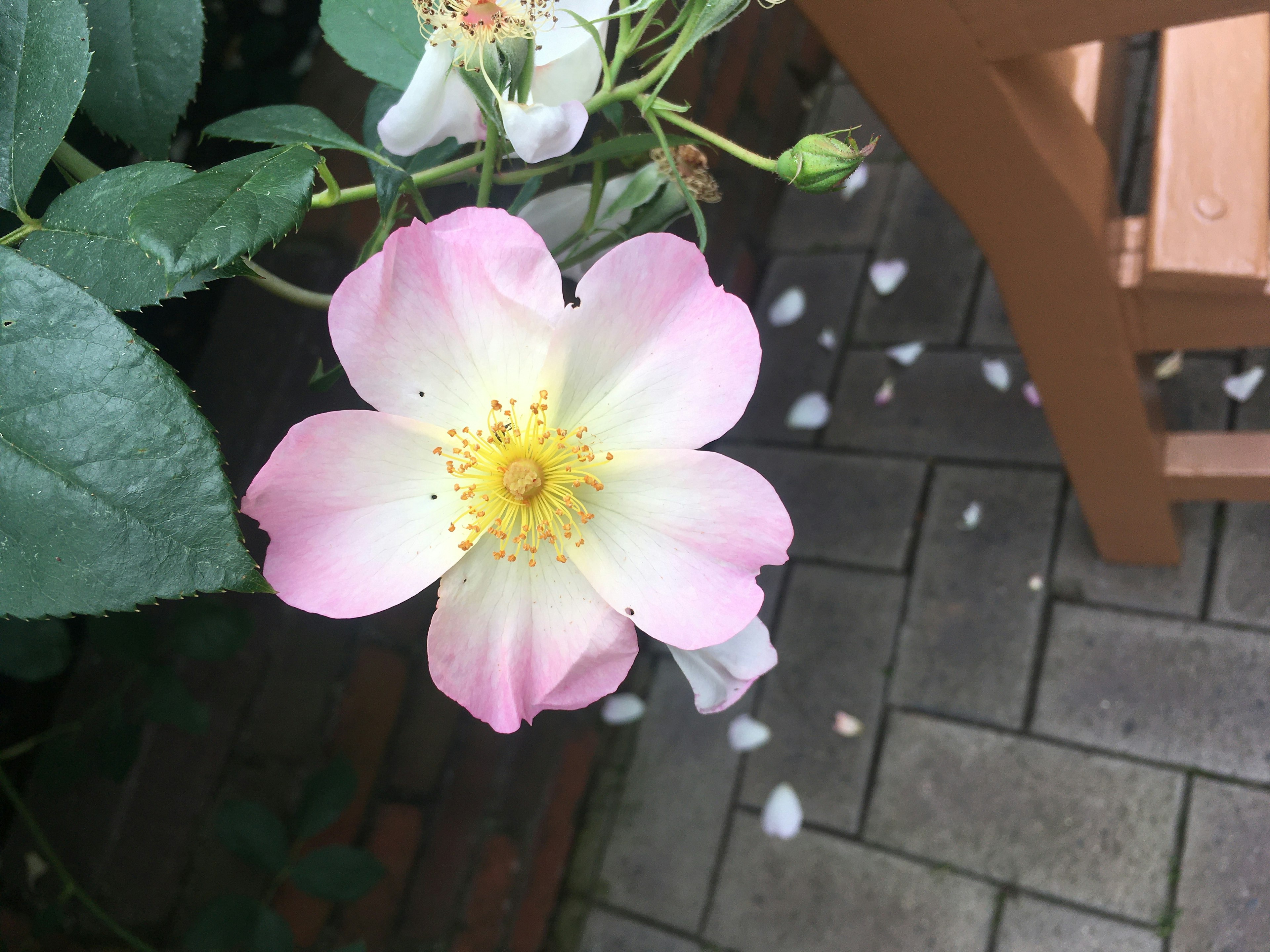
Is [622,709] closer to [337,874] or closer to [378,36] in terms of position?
[337,874]

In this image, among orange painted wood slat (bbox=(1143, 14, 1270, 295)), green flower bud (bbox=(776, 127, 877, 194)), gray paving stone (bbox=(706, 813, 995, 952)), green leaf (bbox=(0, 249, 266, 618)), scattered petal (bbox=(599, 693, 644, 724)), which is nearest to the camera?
green leaf (bbox=(0, 249, 266, 618))

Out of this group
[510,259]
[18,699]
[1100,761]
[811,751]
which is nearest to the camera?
[510,259]

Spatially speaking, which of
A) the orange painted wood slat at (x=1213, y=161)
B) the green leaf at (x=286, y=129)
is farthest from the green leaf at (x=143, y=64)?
the orange painted wood slat at (x=1213, y=161)

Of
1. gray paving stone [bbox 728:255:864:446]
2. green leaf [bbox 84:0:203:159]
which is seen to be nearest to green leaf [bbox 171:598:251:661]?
green leaf [bbox 84:0:203:159]

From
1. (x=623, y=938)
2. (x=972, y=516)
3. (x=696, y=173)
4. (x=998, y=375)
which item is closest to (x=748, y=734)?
(x=623, y=938)

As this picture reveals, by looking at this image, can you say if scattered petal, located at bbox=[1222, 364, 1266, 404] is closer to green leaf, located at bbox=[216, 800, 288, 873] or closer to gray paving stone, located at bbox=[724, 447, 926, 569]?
gray paving stone, located at bbox=[724, 447, 926, 569]

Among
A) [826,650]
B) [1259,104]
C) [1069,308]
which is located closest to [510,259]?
[1069,308]

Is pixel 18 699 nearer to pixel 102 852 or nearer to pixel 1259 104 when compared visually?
pixel 102 852
